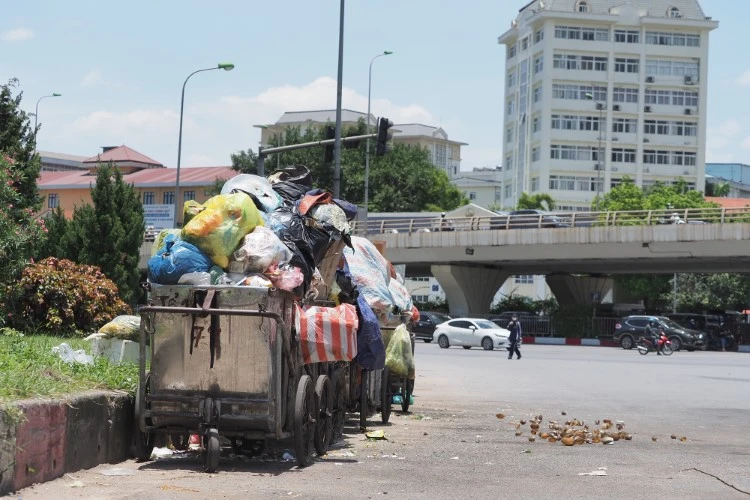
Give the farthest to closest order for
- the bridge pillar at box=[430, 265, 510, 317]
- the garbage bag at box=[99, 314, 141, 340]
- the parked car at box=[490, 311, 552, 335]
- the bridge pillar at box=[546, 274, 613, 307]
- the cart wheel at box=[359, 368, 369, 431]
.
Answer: the bridge pillar at box=[546, 274, 613, 307] → the bridge pillar at box=[430, 265, 510, 317] → the parked car at box=[490, 311, 552, 335] → the cart wheel at box=[359, 368, 369, 431] → the garbage bag at box=[99, 314, 141, 340]

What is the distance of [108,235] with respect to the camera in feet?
94.0

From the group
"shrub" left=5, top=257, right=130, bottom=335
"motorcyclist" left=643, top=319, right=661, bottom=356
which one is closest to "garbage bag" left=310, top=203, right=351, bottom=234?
"shrub" left=5, top=257, right=130, bottom=335

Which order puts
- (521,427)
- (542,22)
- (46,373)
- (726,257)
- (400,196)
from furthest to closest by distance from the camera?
(542,22), (400,196), (726,257), (521,427), (46,373)

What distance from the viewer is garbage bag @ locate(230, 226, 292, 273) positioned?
9.76 meters

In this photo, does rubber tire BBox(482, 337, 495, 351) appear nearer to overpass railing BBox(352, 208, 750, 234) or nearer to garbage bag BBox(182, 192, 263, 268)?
overpass railing BBox(352, 208, 750, 234)

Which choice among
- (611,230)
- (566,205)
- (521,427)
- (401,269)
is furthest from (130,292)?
(566,205)

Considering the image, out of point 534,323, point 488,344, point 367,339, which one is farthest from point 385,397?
point 534,323

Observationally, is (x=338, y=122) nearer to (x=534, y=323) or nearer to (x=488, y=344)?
(x=488, y=344)

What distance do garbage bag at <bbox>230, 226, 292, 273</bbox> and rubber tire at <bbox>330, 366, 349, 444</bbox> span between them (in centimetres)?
197

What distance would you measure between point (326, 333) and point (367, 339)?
7.47 ft

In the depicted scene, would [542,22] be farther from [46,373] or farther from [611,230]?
[46,373]

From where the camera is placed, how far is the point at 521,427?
573 inches

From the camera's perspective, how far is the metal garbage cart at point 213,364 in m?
9.30

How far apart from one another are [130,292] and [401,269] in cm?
732
